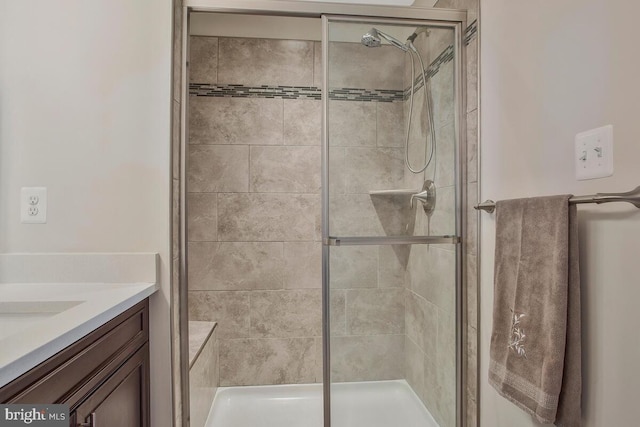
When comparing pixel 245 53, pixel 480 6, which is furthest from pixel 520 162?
pixel 245 53

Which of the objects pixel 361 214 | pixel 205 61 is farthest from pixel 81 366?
pixel 205 61

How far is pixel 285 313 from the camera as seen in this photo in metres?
2.53

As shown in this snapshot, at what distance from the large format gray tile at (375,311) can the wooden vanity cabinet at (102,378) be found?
2.72 ft

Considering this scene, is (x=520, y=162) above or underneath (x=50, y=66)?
underneath

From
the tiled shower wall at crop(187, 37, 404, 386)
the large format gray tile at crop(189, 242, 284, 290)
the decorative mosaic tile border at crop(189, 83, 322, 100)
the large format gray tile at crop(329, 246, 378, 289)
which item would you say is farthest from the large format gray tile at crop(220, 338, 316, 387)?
the decorative mosaic tile border at crop(189, 83, 322, 100)

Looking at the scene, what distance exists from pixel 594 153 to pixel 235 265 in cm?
209

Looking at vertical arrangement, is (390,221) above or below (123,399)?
above

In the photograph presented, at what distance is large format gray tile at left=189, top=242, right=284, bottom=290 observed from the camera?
247 centimetres

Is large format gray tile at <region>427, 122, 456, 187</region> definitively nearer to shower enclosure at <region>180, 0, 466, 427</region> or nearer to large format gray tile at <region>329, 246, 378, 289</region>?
shower enclosure at <region>180, 0, 466, 427</region>

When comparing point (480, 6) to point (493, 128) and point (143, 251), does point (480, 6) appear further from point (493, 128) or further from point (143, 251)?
point (143, 251)

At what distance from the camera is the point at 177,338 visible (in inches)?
57.0

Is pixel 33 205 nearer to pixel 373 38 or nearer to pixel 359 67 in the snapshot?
Answer: pixel 359 67

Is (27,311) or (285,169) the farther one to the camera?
(285,169)

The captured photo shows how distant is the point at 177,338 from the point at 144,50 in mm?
1132
